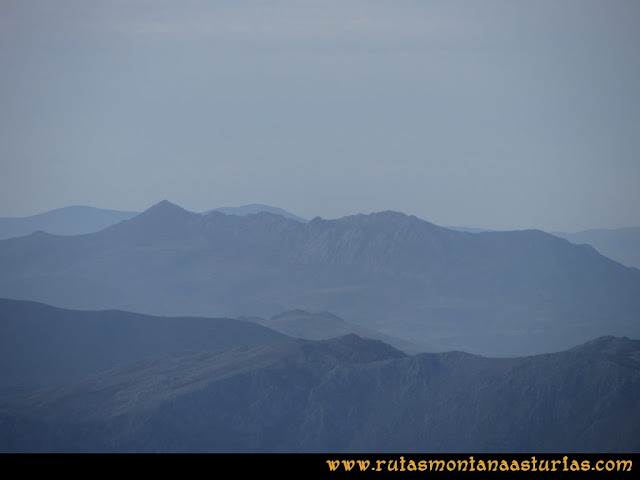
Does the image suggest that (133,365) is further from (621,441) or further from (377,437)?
(621,441)

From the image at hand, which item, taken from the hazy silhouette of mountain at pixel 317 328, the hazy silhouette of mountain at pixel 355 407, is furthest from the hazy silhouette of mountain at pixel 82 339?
the hazy silhouette of mountain at pixel 355 407

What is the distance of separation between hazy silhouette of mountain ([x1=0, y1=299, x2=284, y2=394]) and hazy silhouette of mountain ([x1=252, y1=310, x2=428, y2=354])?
2154 cm

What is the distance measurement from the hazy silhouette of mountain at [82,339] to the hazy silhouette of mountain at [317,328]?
70.7 feet

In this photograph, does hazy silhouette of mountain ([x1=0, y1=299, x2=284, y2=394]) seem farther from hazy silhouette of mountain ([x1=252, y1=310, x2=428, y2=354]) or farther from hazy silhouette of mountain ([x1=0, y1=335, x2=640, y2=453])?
hazy silhouette of mountain ([x1=0, y1=335, x2=640, y2=453])

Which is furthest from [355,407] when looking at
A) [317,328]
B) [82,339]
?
[317,328]

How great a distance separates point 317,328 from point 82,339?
2089 inches

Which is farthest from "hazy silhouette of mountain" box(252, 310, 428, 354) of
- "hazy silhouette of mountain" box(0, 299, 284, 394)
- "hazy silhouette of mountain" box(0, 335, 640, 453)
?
"hazy silhouette of mountain" box(0, 335, 640, 453)

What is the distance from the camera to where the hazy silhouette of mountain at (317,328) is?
172 meters

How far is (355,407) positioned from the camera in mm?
90938

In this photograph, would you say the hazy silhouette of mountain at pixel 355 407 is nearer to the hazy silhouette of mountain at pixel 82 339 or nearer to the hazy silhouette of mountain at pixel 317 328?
the hazy silhouette of mountain at pixel 82 339

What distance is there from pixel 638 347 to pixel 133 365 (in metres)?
53.7

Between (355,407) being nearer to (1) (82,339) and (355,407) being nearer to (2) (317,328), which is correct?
(1) (82,339)

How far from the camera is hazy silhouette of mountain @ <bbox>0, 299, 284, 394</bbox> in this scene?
128m
